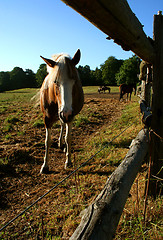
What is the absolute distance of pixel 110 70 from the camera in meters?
60.9

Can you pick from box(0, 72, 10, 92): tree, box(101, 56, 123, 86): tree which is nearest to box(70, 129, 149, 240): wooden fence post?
box(101, 56, 123, 86): tree

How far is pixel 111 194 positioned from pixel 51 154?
3.47m

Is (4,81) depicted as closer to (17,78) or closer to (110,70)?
(17,78)

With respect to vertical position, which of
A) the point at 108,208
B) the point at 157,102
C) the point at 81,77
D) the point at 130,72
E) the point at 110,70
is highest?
the point at 110,70

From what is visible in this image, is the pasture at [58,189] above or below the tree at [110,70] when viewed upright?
below

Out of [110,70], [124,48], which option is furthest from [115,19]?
[110,70]

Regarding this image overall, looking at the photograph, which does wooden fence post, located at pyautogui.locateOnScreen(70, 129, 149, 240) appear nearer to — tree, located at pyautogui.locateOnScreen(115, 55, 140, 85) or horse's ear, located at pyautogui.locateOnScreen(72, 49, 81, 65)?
horse's ear, located at pyautogui.locateOnScreen(72, 49, 81, 65)

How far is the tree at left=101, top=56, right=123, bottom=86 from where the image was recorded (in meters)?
59.3

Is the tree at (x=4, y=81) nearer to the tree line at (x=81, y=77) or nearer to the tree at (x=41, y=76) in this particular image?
the tree line at (x=81, y=77)

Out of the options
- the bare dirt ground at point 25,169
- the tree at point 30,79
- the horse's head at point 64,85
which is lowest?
the bare dirt ground at point 25,169

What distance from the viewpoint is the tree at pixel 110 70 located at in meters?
59.3

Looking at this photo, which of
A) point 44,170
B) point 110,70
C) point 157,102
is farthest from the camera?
point 110,70

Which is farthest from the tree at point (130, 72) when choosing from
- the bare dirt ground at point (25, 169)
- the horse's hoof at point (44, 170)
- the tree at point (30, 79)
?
the tree at point (30, 79)

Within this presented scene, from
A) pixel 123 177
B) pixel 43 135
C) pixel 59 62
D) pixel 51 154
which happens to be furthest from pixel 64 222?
pixel 43 135
